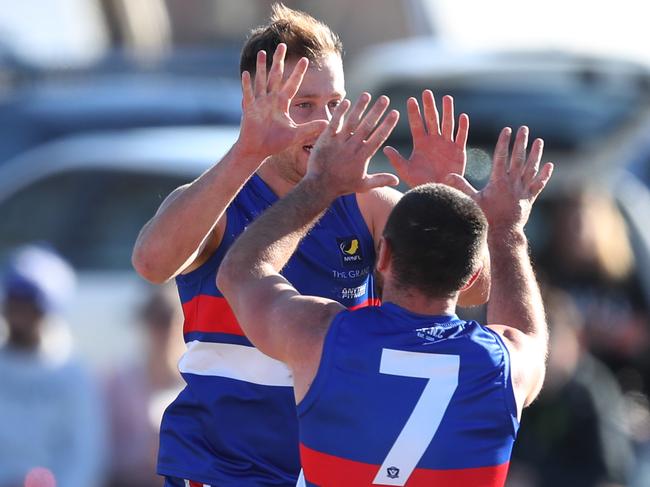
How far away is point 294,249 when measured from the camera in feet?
14.8

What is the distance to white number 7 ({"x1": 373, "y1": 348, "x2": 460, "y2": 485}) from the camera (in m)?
4.30

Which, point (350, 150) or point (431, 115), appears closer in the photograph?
point (350, 150)

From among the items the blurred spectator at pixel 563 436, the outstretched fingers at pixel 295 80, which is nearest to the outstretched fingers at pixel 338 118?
the outstretched fingers at pixel 295 80

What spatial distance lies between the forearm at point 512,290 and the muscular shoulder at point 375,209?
0.38 m

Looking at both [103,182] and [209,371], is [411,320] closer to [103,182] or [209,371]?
[209,371]

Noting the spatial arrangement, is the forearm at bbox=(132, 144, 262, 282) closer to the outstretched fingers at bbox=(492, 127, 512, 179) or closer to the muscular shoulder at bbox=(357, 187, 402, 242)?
the muscular shoulder at bbox=(357, 187, 402, 242)

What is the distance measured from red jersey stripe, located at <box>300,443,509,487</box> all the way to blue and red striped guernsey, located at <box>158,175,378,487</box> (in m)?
0.34

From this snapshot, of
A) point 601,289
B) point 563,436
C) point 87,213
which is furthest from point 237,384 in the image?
point 601,289

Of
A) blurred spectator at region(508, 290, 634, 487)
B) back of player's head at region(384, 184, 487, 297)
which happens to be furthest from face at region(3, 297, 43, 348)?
back of player's head at region(384, 184, 487, 297)

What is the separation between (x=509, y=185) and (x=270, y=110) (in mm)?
777

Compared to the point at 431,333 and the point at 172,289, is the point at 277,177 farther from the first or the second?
the point at 172,289

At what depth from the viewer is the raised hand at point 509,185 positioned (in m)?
4.71

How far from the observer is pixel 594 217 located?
1109 centimetres

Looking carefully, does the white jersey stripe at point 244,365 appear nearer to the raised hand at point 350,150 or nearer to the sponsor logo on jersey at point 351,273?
the sponsor logo on jersey at point 351,273
